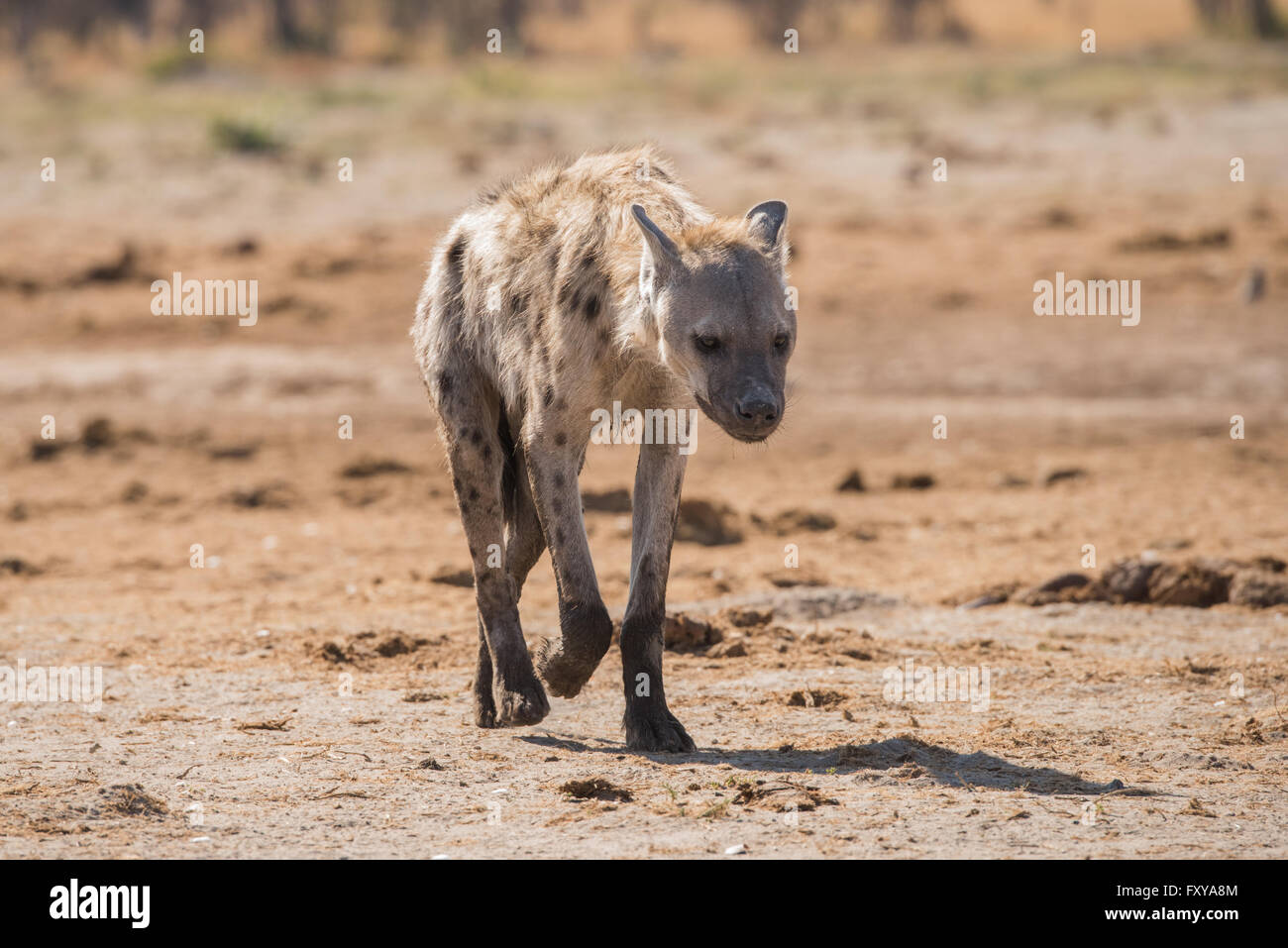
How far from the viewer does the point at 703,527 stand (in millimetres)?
10102

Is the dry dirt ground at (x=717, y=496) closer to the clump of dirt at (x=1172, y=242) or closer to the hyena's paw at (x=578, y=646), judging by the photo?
the clump of dirt at (x=1172, y=242)

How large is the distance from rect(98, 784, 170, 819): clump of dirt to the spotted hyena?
4.52 ft

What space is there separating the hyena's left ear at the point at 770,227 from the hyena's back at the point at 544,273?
225 mm

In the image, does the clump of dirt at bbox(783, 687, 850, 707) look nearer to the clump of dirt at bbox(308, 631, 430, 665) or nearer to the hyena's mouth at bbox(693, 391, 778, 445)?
the hyena's mouth at bbox(693, 391, 778, 445)

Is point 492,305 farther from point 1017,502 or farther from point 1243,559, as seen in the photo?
point 1017,502

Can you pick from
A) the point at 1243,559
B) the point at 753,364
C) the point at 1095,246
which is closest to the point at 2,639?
the point at 753,364

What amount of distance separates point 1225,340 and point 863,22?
77.5 feet

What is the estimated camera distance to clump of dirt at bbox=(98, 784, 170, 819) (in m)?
5.12

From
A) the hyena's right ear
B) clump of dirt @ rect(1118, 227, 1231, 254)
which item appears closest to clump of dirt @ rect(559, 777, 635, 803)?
the hyena's right ear

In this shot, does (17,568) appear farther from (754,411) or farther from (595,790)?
(754,411)

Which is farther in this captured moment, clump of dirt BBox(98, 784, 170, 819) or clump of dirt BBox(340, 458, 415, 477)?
clump of dirt BBox(340, 458, 415, 477)

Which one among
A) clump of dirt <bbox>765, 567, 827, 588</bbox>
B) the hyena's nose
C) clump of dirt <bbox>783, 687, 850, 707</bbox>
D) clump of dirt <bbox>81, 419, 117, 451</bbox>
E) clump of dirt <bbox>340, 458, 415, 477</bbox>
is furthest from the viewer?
clump of dirt <bbox>81, 419, 117, 451</bbox>

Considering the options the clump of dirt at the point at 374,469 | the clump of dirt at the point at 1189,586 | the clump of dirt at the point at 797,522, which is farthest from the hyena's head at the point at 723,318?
the clump of dirt at the point at 374,469

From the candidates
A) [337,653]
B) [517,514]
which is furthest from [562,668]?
[337,653]
